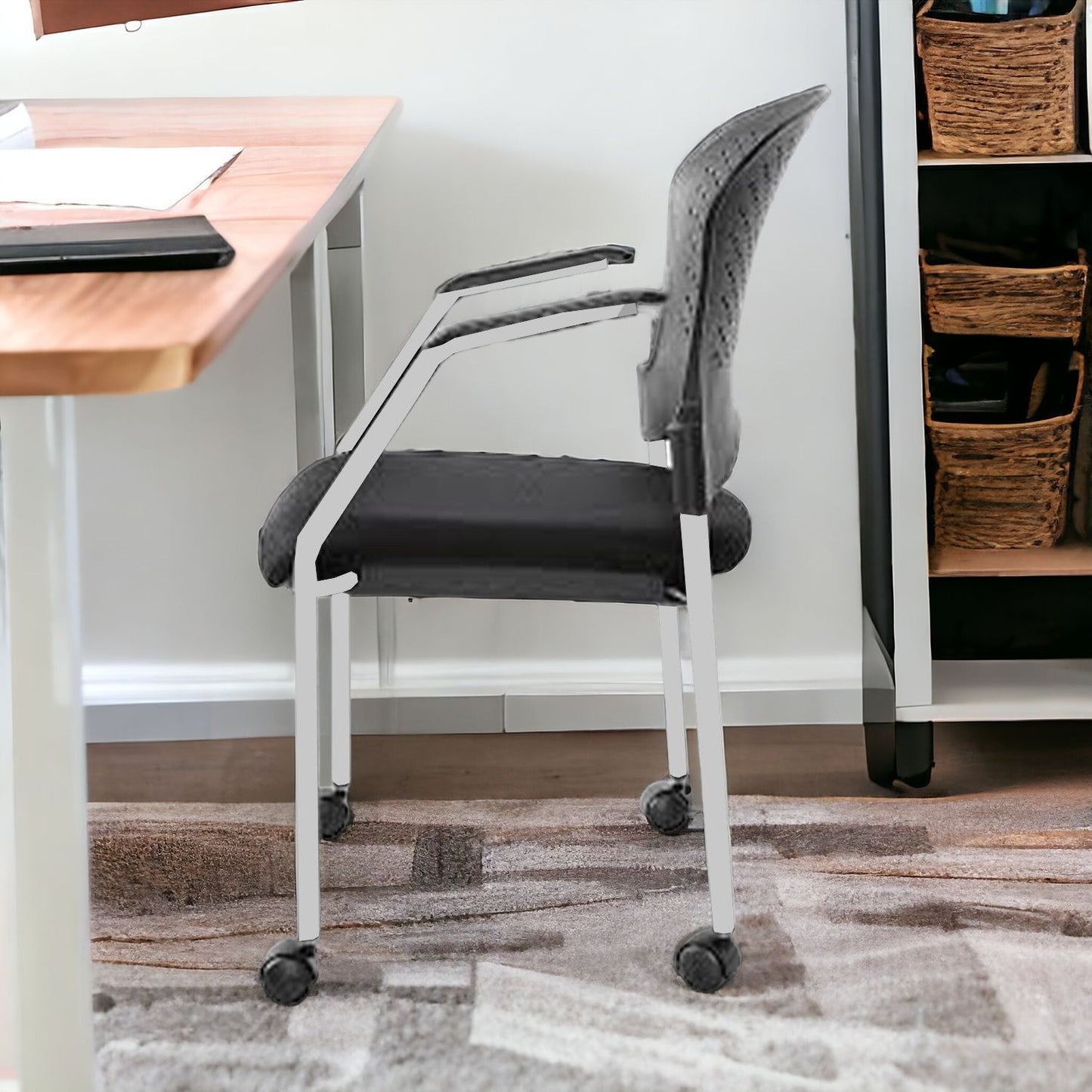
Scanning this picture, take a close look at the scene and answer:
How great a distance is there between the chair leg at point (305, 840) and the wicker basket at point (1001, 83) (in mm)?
1008

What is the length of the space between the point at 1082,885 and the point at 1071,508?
57 centimetres

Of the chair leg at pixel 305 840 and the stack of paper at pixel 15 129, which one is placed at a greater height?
the stack of paper at pixel 15 129

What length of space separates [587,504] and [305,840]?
1.37 feet

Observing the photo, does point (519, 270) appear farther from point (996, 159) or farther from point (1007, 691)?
point (1007, 691)

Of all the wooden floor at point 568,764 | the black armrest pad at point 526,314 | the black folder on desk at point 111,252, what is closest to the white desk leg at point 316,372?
the wooden floor at point 568,764

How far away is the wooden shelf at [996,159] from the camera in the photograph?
62.7 inches

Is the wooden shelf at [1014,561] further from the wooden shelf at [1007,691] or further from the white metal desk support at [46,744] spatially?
the white metal desk support at [46,744]

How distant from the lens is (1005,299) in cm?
164

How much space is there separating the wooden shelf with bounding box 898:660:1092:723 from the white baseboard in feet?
0.76

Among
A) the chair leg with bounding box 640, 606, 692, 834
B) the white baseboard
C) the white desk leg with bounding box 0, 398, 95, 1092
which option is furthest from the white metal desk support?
the white baseboard

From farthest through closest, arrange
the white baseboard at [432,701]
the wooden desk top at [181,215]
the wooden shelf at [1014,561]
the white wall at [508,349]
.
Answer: the white baseboard at [432,701]
the white wall at [508,349]
the wooden shelf at [1014,561]
the wooden desk top at [181,215]

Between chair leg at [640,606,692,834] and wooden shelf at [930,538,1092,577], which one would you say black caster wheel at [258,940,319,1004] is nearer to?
chair leg at [640,606,692,834]

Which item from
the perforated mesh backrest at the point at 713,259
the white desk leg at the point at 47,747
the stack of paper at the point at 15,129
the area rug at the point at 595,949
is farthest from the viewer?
the stack of paper at the point at 15,129

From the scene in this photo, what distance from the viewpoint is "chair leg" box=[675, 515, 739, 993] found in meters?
1.15
